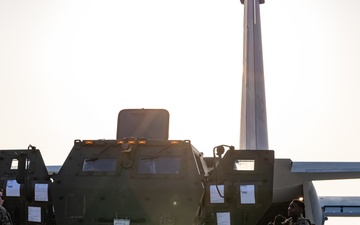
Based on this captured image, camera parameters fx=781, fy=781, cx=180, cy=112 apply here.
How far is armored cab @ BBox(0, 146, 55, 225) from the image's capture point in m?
12.8

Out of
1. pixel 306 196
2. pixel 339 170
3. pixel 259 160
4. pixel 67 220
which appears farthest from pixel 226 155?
pixel 339 170

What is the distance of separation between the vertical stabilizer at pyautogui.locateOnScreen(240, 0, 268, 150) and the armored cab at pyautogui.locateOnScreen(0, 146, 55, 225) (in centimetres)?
1156

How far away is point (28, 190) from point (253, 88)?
13.5m

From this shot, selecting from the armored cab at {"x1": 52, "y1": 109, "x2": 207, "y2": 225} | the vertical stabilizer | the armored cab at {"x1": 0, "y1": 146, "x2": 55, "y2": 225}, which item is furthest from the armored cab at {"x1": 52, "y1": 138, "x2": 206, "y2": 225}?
the vertical stabilizer

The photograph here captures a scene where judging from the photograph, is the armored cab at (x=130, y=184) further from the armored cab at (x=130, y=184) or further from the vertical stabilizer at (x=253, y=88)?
the vertical stabilizer at (x=253, y=88)

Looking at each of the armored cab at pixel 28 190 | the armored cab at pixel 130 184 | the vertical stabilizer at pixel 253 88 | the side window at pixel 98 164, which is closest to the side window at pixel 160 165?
the armored cab at pixel 130 184

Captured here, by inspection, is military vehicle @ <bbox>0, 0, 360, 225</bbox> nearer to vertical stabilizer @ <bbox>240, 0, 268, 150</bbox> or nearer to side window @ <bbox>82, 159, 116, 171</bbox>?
side window @ <bbox>82, 159, 116, 171</bbox>

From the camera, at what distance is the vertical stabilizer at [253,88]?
24203 mm

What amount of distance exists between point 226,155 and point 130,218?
1.81 metres

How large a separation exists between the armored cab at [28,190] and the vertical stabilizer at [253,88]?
1156 cm

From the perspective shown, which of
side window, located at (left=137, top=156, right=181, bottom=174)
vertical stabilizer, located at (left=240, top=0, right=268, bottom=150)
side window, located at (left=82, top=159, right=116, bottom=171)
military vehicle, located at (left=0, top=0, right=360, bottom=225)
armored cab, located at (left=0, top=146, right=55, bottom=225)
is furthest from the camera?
vertical stabilizer, located at (left=240, top=0, right=268, bottom=150)

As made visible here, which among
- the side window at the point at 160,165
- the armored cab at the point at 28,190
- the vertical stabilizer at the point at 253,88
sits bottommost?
the armored cab at the point at 28,190

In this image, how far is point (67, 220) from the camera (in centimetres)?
1235

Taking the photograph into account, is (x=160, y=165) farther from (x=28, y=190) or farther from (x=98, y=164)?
(x=28, y=190)
